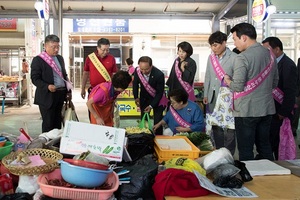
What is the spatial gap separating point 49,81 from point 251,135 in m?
2.46

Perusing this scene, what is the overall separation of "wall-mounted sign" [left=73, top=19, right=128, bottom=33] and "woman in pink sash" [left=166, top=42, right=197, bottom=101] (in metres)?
9.24

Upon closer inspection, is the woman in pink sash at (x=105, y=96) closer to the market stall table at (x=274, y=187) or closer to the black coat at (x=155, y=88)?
the black coat at (x=155, y=88)

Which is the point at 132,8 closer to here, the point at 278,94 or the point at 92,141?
the point at 278,94

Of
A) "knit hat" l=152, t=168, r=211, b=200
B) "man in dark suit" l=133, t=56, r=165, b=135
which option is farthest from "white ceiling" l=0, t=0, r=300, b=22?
"knit hat" l=152, t=168, r=211, b=200

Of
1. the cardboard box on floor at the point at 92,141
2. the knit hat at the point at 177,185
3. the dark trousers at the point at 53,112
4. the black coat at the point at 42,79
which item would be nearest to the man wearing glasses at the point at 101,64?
the dark trousers at the point at 53,112

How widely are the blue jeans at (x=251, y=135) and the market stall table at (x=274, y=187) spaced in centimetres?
91

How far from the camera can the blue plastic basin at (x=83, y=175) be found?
4.94 feet

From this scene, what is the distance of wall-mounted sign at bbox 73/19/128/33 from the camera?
43.3ft

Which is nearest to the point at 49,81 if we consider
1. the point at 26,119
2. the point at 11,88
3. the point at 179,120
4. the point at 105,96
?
the point at 105,96

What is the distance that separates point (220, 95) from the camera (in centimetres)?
344

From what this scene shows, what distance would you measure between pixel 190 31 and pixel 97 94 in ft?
37.6

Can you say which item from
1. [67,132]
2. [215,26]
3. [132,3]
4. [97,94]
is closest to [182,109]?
[97,94]

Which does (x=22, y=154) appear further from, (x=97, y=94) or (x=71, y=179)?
(x=97, y=94)

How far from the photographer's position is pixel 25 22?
39.7 feet
